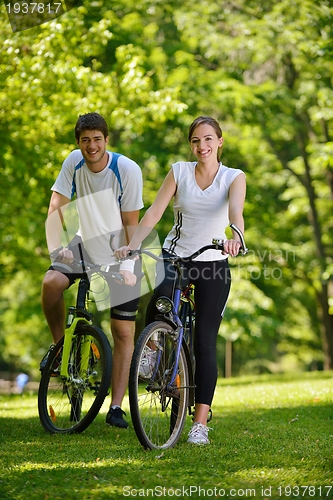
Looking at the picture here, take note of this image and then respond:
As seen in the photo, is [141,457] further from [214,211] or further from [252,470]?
[214,211]

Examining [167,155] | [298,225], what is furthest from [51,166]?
[298,225]

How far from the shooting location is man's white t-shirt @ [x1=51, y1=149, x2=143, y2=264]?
5.53 metres

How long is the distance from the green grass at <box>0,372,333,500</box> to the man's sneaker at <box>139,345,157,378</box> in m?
0.46

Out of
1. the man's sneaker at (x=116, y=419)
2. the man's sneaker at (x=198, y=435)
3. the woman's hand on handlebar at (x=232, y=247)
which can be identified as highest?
the woman's hand on handlebar at (x=232, y=247)

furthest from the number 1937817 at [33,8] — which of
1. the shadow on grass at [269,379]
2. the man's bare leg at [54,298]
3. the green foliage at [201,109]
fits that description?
the shadow on grass at [269,379]

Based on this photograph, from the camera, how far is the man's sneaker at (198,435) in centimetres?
480

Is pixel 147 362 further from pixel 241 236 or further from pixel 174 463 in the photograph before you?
pixel 241 236

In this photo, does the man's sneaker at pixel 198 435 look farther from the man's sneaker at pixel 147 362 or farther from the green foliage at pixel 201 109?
the green foliage at pixel 201 109

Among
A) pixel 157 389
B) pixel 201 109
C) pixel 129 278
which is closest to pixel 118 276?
pixel 129 278

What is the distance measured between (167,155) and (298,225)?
21.6 ft

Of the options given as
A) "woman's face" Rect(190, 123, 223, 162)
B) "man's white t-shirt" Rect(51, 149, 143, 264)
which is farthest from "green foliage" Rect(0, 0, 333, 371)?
"woman's face" Rect(190, 123, 223, 162)

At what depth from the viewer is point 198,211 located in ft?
16.3

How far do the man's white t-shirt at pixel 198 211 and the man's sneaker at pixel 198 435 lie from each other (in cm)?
110

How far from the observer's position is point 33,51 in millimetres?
9625
